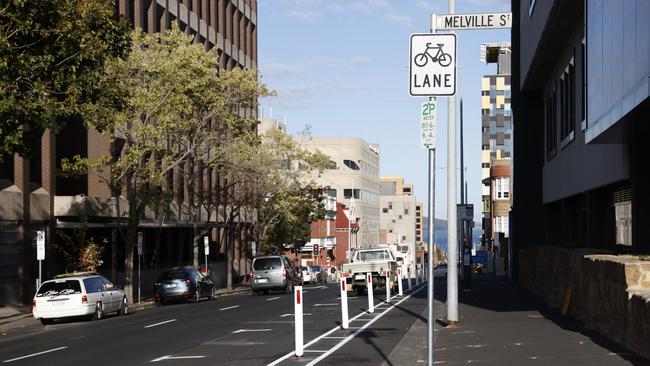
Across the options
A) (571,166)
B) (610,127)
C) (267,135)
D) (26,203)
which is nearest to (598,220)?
(571,166)

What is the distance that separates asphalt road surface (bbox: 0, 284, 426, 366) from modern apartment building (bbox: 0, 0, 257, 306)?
27.4ft

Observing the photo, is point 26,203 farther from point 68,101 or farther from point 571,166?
point 571,166

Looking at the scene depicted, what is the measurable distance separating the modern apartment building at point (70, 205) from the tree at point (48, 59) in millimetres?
6285

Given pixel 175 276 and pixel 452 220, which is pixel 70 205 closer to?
pixel 175 276

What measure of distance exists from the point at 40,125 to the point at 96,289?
10.8 m

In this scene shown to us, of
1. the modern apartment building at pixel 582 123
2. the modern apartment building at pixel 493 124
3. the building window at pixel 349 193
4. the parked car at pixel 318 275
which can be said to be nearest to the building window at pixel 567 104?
the modern apartment building at pixel 582 123

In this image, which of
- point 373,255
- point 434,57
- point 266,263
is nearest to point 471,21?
point 434,57

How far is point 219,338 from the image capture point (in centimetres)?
2188

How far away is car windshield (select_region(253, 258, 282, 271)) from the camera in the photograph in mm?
49031

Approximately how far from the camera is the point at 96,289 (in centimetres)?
3231

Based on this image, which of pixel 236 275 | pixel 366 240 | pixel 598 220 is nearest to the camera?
pixel 598 220

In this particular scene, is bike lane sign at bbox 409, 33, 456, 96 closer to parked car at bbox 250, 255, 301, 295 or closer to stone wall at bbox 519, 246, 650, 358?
stone wall at bbox 519, 246, 650, 358

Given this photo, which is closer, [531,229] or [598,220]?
[598,220]

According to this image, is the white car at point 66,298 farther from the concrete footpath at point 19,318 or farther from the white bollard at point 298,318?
the white bollard at point 298,318
